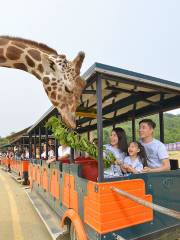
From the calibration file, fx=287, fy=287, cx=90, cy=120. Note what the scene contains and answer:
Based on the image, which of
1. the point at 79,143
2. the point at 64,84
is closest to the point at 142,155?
the point at 79,143

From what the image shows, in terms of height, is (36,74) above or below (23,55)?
below

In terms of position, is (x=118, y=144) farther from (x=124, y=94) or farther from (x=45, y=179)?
(x=45, y=179)

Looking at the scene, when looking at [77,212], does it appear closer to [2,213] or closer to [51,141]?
[2,213]

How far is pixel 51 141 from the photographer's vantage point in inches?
419

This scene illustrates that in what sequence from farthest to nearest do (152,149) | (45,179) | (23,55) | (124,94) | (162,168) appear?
(45,179) < (23,55) < (124,94) < (152,149) < (162,168)

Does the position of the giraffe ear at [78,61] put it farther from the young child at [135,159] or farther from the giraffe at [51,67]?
the young child at [135,159]

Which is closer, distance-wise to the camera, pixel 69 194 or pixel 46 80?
pixel 69 194

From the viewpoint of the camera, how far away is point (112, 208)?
3.19m

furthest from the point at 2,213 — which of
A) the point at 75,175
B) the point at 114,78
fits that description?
the point at 114,78

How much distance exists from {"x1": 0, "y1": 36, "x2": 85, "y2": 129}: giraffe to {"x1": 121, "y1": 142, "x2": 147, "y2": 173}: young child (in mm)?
921

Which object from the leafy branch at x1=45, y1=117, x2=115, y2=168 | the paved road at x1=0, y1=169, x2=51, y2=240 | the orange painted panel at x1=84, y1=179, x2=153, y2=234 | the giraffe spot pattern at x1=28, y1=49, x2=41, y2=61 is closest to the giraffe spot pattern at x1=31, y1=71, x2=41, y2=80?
the giraffe spot pattern at x1=28, y1=49, x2=41, y2=61

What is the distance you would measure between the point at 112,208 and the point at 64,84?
222cm

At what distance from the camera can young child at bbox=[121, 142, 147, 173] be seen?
4.03 meters

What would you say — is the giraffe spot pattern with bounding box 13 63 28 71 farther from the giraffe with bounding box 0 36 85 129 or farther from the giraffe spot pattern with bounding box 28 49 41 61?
the giraffe spot pattern with bounding box 28 49 41 61
